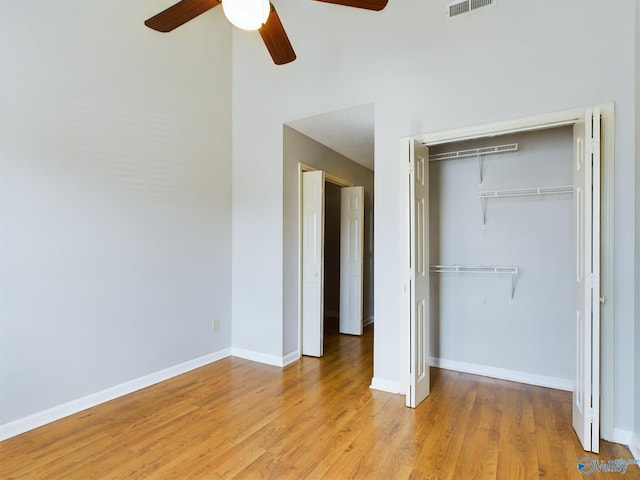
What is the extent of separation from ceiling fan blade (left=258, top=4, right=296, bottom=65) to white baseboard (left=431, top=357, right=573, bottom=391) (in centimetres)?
326

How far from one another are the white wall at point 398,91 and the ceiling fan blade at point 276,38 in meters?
1.19

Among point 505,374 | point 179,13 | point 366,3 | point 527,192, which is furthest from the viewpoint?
point 505,374

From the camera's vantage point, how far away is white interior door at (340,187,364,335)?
16.7 ft

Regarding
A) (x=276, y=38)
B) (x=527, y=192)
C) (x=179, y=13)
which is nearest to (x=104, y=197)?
(x=179, y=13)

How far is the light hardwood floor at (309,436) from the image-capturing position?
81.7 inches

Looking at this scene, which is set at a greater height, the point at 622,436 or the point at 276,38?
the point at 276,38

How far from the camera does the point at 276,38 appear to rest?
7.10 ft

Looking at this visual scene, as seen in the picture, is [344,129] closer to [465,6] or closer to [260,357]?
[465,6]

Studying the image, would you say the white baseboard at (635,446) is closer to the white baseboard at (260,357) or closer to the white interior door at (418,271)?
the white interior door at (418,271)

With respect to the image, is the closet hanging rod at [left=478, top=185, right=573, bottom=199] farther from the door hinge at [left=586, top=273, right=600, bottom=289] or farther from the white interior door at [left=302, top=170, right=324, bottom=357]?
the white interior door at [left=302, top=170, right=324, bottom=357]

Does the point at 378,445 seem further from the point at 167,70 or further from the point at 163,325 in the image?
the point at 167,70

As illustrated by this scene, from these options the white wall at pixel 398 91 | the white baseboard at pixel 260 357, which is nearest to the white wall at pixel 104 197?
the white baseboard at pixel 260 357

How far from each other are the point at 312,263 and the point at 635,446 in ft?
9.93

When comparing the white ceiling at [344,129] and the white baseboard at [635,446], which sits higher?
the white ceiling at [344,129]
